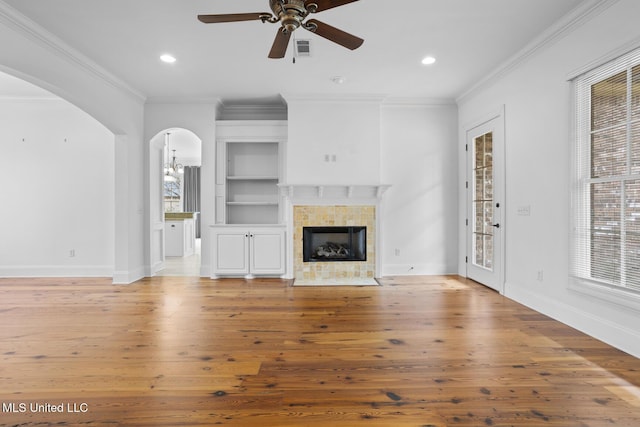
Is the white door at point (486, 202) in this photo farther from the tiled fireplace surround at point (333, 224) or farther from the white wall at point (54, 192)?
the white wall at point (54, 192)

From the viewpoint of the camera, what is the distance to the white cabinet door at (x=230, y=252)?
5.14 metres

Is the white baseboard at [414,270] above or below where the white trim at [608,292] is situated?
below

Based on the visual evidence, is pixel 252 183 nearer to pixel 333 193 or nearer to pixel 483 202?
pixel 333 193

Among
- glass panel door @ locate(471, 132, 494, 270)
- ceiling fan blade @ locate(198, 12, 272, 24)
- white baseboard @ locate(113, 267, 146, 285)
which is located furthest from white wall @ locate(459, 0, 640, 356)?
white baseboard @ locate(113, 267, 146, 285)

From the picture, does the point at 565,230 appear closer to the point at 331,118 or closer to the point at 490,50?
the point at 490,50

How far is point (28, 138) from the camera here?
17.2ft

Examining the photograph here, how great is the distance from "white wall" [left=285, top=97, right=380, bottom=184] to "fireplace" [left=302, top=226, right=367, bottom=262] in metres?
0.77

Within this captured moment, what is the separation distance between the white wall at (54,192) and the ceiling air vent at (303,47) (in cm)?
354

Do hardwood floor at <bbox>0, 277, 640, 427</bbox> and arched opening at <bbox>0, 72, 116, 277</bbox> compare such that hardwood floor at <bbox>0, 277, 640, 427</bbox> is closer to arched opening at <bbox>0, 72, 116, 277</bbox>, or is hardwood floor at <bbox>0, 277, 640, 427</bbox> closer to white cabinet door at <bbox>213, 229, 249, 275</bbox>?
white cabinet door at <bbox>213, 229, 249, 275</bbox>

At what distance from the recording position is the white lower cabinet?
5145 millimetres

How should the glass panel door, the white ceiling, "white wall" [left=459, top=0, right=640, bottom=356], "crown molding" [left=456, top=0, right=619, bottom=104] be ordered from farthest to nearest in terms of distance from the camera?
1. the glass panel door
2. the white ceiling
3. "crown molding" [left=456, top=0, right=619, bottom=104]
4. "white wall" [left=459, top=0, right=640, bottom=356]

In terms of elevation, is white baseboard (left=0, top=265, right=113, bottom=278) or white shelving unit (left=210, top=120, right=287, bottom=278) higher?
white shelving unit (left=210, top=120, right=287, bottom=278)

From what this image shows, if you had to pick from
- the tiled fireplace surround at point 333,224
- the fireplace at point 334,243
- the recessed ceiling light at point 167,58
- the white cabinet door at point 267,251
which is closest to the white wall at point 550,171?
the tiled fireplace surround at point 333,224

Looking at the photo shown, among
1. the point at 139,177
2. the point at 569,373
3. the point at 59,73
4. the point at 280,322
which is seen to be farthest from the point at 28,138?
the point at 569,373
